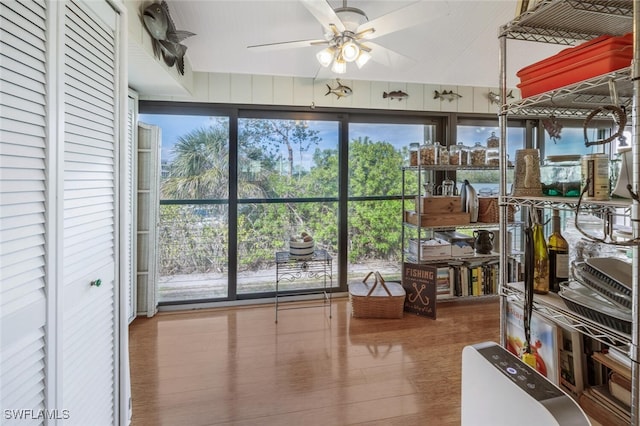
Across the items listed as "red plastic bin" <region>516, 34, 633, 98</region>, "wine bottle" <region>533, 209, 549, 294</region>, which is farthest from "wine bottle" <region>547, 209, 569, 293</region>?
"red plastic bin" <region>516, 34, 633, 98</region>

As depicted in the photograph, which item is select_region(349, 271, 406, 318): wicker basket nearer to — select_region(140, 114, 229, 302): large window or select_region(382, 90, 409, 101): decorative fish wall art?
select_region(140, 114, 229, 302): large window

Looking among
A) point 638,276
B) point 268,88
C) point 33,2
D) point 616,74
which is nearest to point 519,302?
point 638,276

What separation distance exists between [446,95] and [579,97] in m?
2.63

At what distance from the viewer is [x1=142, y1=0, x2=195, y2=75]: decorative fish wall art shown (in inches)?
77.4

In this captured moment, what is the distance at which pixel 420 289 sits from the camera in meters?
3.17

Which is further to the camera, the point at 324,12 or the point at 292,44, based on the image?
the point at 292,44

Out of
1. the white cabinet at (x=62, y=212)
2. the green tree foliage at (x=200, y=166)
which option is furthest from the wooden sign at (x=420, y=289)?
the white cabinet at (x=62, y=212)

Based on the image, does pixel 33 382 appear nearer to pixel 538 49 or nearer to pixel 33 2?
pixel 33 2

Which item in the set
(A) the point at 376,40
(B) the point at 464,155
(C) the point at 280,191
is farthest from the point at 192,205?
(B) the point at 464,155

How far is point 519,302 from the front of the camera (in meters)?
1.35

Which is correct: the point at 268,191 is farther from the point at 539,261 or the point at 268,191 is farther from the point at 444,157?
the point at 539,261

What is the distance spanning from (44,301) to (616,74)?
1864 millimetres

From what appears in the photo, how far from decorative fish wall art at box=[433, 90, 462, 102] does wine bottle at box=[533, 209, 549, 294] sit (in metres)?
2.81

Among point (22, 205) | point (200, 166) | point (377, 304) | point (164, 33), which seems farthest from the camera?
point (200, 166)
